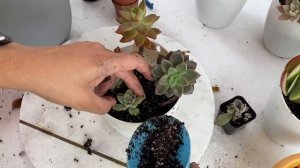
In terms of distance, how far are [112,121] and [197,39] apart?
0.33 meters

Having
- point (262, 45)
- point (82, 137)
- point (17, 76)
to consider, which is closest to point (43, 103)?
point (82, 137)

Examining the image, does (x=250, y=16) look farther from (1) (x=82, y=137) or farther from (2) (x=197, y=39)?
(1) (x=82, y=137)

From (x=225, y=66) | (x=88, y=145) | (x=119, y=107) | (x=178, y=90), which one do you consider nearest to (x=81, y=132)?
(x=88, y=145)

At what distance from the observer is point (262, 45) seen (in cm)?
87

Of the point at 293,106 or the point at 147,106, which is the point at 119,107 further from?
the point at 293,106

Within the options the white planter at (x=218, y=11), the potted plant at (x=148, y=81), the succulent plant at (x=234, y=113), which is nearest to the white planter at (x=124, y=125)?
the potted plant at (x=148, y=81)

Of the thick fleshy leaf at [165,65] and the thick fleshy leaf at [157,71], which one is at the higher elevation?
the thick fleshy leaf at [165,65]

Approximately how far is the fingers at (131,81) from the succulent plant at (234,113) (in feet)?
0.58

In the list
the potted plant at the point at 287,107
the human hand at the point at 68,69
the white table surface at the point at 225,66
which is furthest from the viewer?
the white table surface at the point at 225,66

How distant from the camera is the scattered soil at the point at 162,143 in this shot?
569mm

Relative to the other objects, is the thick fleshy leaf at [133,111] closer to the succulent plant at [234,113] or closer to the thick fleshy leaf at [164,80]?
Answer: the thick fleshy leaf at [164,80]

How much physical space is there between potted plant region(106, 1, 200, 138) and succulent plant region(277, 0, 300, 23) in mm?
241

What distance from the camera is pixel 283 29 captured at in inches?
29.9

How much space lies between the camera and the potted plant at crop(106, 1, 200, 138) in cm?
60
